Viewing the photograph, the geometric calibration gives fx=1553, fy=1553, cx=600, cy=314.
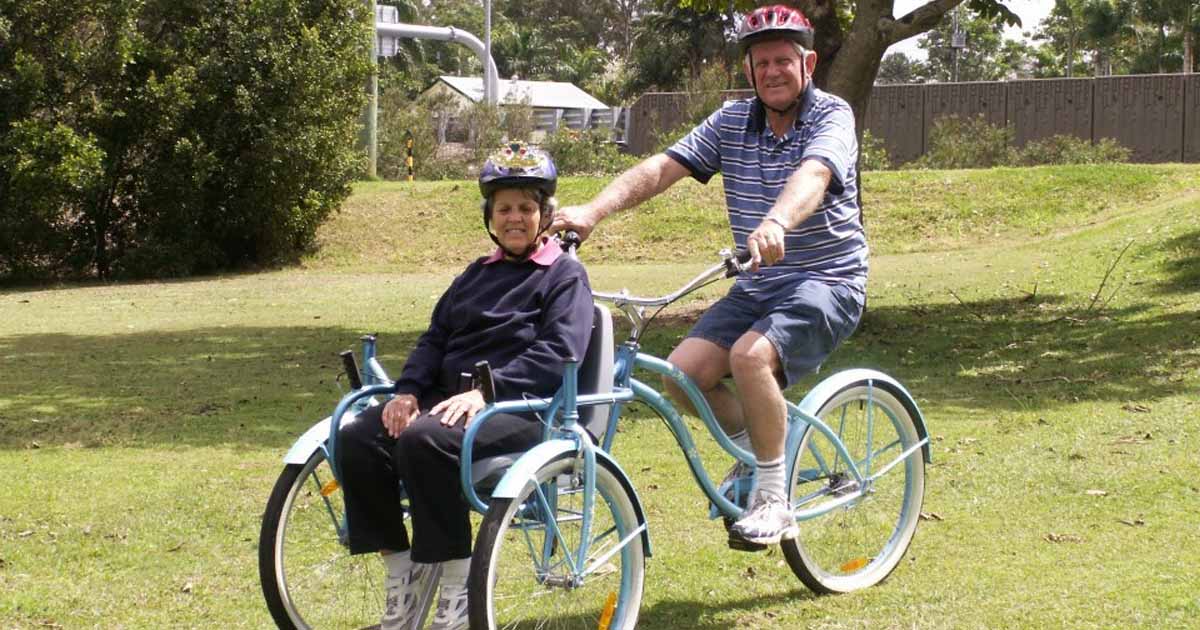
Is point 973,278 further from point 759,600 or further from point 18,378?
point 759,600

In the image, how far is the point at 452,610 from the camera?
13.9 feet

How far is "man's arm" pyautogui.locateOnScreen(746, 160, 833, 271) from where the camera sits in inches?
178

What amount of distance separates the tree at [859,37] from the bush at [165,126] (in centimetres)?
1112

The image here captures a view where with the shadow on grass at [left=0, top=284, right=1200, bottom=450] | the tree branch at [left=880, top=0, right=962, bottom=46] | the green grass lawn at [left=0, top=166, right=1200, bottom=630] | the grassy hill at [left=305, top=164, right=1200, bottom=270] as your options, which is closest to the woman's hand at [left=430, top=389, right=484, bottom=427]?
the green grass lawn at [left=0, top=166, right=1200, bottom=630]

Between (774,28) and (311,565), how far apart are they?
222 cm

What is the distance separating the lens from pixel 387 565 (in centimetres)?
444

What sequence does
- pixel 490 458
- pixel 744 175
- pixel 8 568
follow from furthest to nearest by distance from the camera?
pixel 8 568 → pixel 744 175 → pixel 490 458

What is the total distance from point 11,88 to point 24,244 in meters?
2.62

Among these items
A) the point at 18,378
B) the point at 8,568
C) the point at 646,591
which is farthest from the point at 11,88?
the point at 646,591

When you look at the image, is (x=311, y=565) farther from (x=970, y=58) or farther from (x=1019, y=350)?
(x=970, y=58)

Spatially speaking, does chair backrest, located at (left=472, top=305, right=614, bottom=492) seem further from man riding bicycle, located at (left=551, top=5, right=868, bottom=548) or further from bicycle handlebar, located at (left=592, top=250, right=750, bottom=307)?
man riding bicycle, located at (left=551, top=5, right=868, bottom=548)

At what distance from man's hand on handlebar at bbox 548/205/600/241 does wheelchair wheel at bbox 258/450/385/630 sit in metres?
0.98

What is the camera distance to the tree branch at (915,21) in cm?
1393

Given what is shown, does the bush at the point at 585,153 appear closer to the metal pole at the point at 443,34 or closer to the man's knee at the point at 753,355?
the metal pole at the point at 443,34
